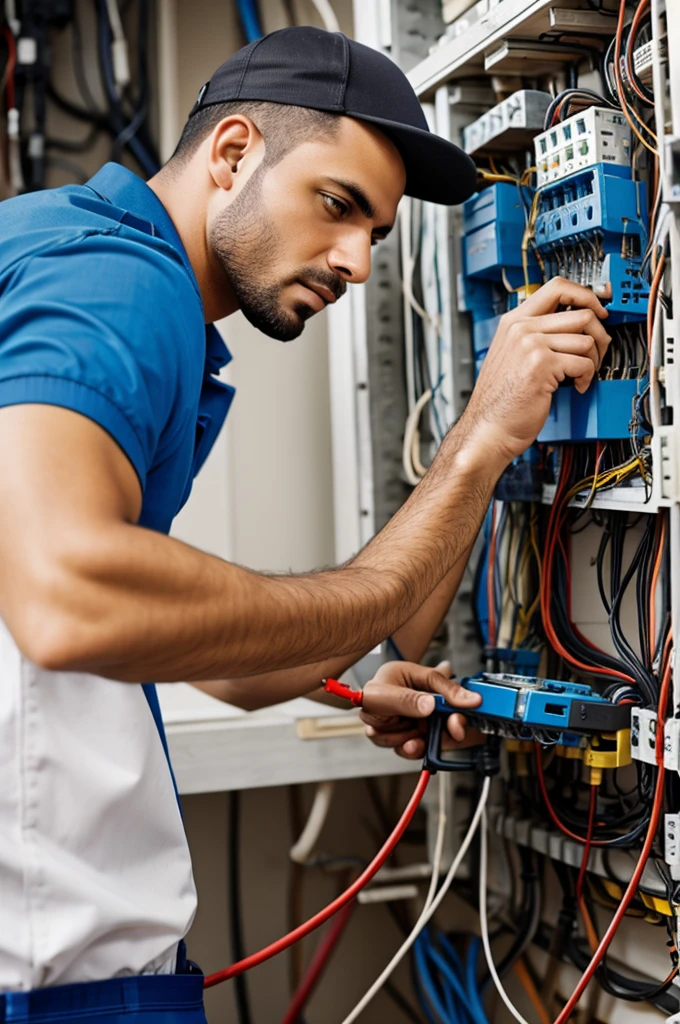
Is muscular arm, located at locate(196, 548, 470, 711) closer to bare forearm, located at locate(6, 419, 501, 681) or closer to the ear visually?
bare forearm, located at locate(6, 419, 501, 681)

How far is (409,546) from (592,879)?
2.34 ft

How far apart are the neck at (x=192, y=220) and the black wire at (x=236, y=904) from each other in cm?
126

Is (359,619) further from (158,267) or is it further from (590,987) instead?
(590,987)

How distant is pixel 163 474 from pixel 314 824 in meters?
1.19

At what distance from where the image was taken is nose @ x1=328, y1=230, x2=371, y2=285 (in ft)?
4.01

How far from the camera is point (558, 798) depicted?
60.3 inches

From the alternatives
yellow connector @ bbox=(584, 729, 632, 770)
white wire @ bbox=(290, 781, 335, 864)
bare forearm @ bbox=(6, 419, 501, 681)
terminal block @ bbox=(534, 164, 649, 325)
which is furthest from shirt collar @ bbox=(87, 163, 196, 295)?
white wire @ bbox=(290, 781, 335, 864)

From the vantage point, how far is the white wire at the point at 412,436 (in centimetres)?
179

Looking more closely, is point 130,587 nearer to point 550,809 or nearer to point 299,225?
point 299,225

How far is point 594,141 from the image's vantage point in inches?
51.5

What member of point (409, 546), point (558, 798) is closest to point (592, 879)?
point (558, 798)

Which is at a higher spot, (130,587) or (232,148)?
(232,148)

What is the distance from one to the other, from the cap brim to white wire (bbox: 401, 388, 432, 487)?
439 mm

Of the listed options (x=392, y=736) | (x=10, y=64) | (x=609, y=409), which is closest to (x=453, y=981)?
(x=392, y=736)
